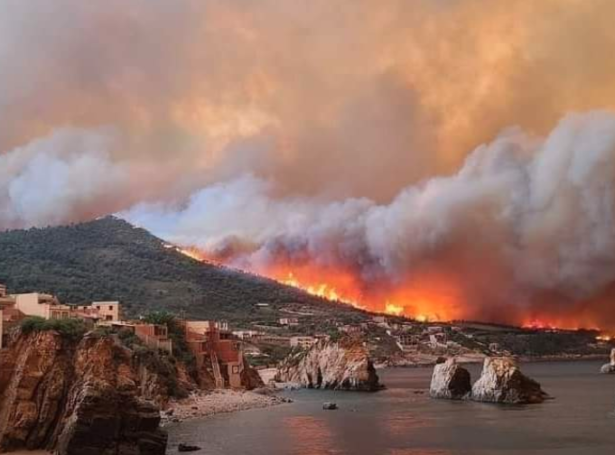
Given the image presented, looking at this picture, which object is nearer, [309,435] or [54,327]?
[54,327]

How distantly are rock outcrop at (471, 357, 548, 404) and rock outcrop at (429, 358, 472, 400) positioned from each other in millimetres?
5262

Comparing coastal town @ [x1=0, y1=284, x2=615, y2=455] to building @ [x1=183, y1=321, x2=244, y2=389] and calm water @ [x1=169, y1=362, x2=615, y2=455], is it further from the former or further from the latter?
calm water @ [x1=169, y1=362, x2=615, y2=455]

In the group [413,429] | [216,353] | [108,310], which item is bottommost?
[413,429]

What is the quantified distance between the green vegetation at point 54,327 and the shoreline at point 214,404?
1904 centimetres

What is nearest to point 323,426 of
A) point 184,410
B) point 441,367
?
point 184,410

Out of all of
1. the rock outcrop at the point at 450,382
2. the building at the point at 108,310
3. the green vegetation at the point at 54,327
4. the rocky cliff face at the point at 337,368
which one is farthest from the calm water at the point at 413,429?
the rocky cliff face at the point at 337,368

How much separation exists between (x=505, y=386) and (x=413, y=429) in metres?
29.3

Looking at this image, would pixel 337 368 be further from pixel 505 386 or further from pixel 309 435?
pixel 309 435

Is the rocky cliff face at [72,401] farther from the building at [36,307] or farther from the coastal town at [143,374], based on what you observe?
the building at [36,307]

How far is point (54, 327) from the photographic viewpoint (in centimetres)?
6569

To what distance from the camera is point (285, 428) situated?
8056 cm

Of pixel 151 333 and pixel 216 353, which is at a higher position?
pixel 151 333

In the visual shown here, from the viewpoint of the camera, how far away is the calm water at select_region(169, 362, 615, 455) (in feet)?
216

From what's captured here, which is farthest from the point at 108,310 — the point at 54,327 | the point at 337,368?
the point at 54,327
